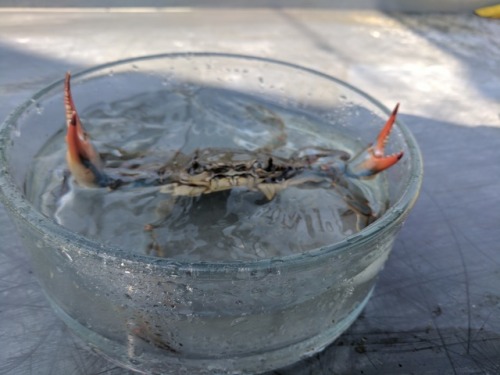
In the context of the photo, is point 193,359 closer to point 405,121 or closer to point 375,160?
point 375,160

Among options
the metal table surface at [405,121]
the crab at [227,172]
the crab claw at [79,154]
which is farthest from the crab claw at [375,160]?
the crab claw at [79,154]

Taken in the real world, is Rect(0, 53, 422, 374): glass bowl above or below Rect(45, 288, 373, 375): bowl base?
above

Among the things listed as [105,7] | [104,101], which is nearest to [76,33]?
[105,7]

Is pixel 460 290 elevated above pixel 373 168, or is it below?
below

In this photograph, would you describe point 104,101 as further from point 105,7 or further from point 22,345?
point 105,7

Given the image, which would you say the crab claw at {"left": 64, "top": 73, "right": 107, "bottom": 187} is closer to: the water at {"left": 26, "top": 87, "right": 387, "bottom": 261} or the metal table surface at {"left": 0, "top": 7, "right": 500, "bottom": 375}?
the water at {"left": 26, "top": 87, "right": 387, "bottom": 261}

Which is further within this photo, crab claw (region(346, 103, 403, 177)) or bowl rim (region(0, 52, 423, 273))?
crab claw (region(346, 103, 403, 177))

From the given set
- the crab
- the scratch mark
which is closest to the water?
the crab
